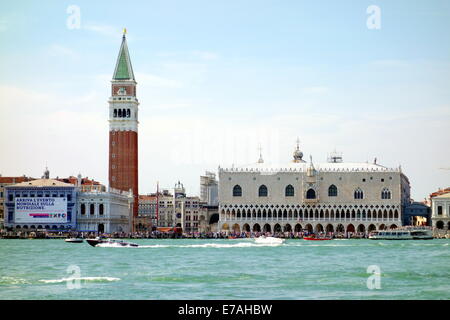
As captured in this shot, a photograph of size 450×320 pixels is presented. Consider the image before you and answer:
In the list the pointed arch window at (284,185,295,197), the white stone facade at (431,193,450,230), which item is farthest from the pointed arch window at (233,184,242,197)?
the white stone facade at (431,193,450,230)

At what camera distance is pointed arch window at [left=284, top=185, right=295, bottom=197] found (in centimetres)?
10744

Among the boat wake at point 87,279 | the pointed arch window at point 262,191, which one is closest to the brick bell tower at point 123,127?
the pointed arch window at point 262,191

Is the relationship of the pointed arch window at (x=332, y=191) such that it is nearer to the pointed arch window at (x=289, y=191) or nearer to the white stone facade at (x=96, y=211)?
the pointed arch window at (x=289, y=191)

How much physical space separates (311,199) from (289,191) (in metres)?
2.86

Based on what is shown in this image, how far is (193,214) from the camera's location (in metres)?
154

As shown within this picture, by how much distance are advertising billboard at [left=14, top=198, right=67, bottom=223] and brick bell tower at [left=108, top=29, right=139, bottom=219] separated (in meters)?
12.4

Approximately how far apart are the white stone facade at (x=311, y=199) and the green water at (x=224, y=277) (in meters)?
52.7

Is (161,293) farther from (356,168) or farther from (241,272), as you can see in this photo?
(356,168)

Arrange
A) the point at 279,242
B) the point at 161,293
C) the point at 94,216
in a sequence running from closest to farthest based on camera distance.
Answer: the point at 161,293
the point at 279,242
the point at 94,216

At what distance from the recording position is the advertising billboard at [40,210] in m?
103

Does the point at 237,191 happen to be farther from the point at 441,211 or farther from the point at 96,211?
the point at 441,211

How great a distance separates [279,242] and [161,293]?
4891 cm
